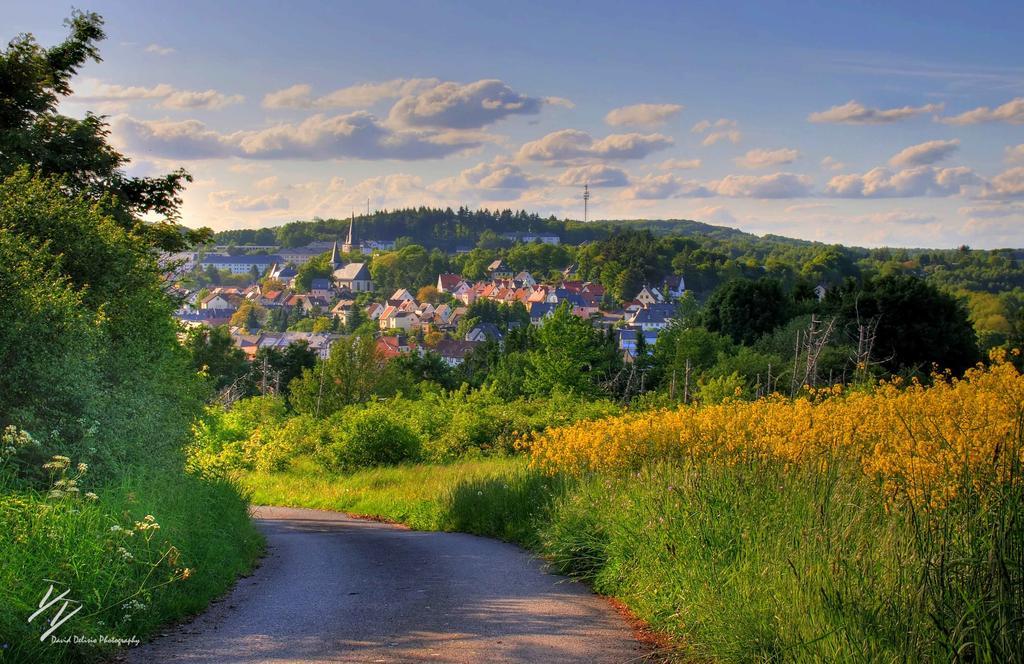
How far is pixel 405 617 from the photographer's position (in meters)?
7.47

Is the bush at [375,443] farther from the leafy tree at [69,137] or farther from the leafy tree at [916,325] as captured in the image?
the leafy tree at [916,325]

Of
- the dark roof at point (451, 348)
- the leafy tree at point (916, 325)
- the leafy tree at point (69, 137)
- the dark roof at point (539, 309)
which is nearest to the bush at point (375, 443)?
the leafy tree at point (69, 137)

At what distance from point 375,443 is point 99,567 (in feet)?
69.6

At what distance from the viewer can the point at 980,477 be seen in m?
5.28

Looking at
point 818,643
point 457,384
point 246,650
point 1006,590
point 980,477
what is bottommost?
point 457,384


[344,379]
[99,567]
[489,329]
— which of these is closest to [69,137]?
[99,567]

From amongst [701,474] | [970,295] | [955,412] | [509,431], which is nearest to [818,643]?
[701,474]

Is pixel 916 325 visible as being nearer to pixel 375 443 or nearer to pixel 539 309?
pixel 375 443

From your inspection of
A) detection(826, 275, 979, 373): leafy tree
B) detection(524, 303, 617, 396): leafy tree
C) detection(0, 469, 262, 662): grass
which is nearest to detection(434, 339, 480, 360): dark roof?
detection(826, 275, 979, 373): leafy tree

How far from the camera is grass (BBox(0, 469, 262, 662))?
234 inches

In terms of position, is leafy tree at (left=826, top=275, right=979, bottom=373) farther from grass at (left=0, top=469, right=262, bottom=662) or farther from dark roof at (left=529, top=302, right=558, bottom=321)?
dark roof at (left=529, top=302, right=558, bottom=321)

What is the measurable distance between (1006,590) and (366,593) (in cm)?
554

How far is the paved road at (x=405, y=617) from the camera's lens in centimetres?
635

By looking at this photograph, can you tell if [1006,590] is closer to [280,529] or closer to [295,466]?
[280,529]
